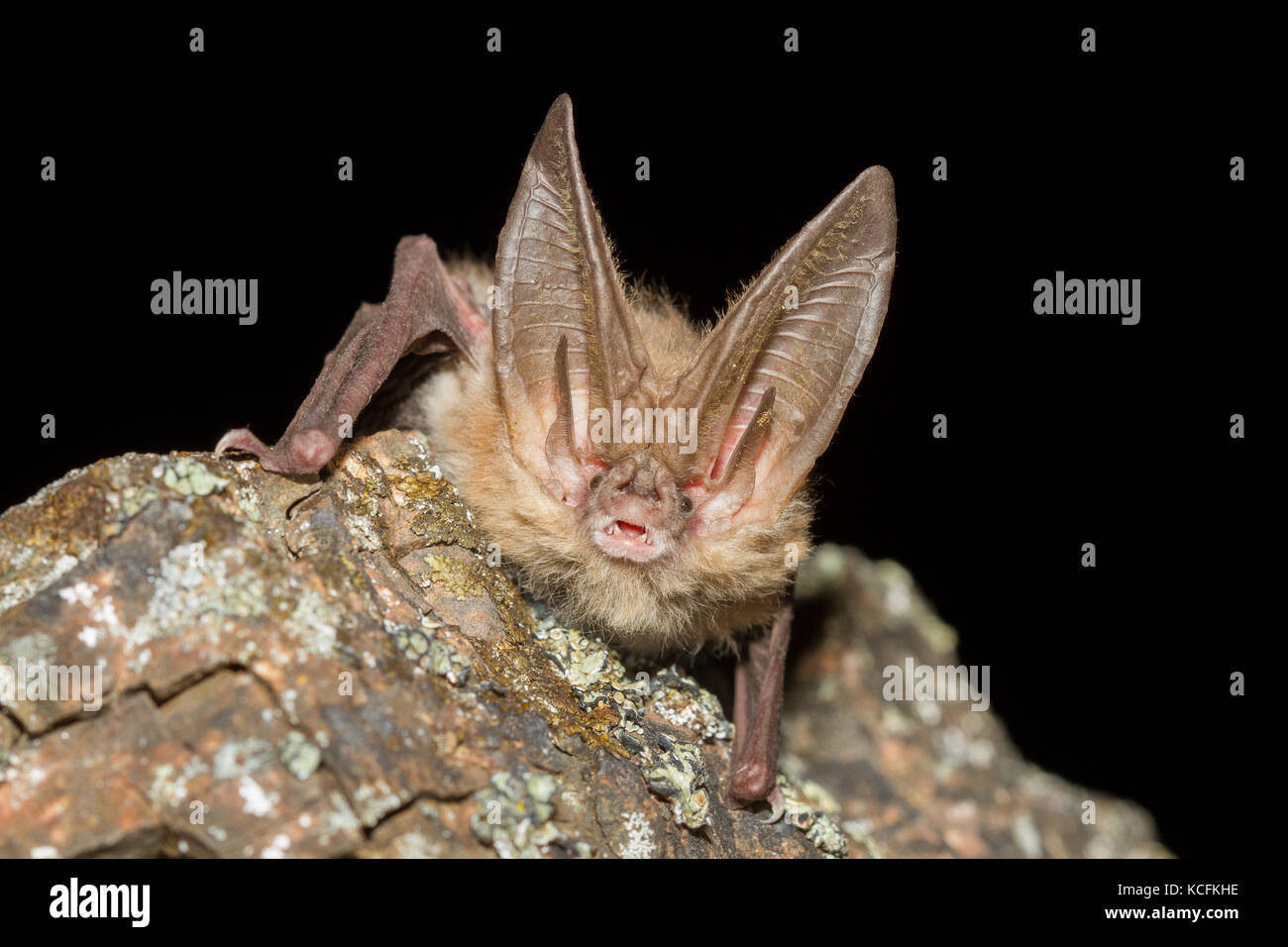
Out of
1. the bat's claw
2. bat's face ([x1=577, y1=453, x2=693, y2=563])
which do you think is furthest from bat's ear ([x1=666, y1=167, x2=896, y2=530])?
the bat's claw

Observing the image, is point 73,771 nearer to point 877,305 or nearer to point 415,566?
point 415,566

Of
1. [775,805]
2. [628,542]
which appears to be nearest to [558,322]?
[628,542]

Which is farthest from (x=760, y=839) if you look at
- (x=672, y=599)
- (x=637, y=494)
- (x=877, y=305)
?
(x=877, y=305)

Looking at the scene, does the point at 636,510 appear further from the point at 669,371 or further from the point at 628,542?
the point at 669,371

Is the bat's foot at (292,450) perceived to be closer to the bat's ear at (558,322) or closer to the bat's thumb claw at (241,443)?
the bat's thumb claw at (241,443)

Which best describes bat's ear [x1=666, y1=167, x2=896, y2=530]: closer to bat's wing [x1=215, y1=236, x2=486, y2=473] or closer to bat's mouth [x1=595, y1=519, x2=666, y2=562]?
bat's mouth [x1=595, y1=519, x2=666, y2=562]

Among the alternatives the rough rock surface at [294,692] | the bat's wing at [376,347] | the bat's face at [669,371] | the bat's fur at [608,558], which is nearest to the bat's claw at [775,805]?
the rough rock surface at [294,692]
